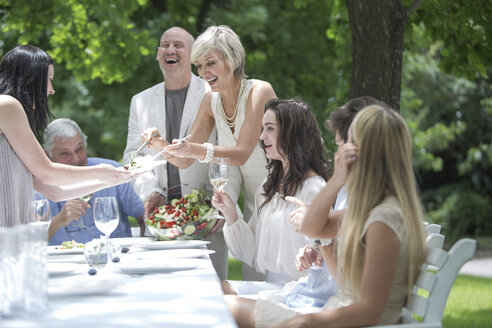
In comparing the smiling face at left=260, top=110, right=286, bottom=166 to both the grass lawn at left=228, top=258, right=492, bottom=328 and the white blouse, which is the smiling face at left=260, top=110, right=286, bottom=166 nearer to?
the white blouse

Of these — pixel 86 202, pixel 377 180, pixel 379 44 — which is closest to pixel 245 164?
pixel 86 202

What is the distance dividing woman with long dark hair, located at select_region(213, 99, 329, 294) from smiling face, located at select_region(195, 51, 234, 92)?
0.57 m

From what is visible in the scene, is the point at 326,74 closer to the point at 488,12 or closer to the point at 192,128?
the point at 488,12

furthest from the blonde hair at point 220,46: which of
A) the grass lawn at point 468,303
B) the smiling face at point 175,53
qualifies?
the grass lawn at point 468,303

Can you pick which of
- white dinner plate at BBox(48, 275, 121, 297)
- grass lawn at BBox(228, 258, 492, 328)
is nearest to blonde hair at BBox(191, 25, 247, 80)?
white dinner plate at BBox(48, 275, 121, 297)

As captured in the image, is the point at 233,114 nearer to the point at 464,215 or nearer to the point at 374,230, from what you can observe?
the point at 374,230

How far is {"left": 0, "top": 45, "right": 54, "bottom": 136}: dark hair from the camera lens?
3.54 metres

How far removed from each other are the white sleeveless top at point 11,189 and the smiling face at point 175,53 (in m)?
1.81

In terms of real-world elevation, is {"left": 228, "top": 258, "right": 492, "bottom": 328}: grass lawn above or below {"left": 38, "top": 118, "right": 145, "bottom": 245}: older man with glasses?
below

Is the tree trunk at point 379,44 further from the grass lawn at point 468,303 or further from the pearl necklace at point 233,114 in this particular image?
the grass lawn at point 468,303

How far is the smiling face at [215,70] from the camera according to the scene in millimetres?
4480

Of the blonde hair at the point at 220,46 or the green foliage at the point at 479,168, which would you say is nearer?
the blonde hair at the point at 220,46

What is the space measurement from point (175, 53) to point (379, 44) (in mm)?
2070

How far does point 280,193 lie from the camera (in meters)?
3.94
